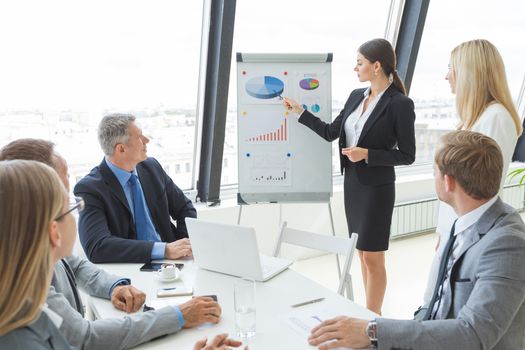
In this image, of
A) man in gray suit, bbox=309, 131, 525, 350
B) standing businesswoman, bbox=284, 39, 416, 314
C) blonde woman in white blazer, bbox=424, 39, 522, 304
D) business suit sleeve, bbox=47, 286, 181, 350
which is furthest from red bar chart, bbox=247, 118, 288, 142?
business suit sleeve, bbox=47, 286, 181, 350

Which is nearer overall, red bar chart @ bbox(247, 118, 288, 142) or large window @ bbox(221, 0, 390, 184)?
red bar chart @ bbox(247, 118, 288, 142)

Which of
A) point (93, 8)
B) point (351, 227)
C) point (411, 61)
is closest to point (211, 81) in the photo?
point (93, 8)

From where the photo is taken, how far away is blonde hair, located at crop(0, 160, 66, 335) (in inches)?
39.8

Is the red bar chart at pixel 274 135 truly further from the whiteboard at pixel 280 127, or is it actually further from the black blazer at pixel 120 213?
the black blazer at pixel 120 213

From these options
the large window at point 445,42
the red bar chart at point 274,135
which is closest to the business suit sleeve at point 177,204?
the red bar chart at point 274,135

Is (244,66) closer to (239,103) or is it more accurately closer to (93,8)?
(239,103)

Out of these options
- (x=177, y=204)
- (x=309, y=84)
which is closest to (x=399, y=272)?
(x=309, y=84)

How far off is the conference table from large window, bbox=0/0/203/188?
1.62m

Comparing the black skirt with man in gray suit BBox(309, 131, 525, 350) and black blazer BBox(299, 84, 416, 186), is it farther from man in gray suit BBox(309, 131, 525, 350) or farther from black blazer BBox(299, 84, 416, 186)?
man in gray suit BBox(309, 131, 525, 350)

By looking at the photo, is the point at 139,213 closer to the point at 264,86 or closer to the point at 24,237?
the point at 264,86

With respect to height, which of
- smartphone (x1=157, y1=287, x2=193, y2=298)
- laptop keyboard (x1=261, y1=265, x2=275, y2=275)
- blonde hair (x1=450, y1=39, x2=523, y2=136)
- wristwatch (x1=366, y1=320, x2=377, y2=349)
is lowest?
smartphone (x1=157, y1=287, x2=193, y2=298)

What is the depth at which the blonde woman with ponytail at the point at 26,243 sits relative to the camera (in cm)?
101

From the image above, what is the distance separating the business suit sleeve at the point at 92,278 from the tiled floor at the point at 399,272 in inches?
84.8

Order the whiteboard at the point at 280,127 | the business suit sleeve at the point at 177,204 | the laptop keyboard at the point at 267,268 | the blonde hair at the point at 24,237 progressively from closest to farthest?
1. the blonde hair at the point at 24,237
2. the laptop keyboard at the point at 267,268
3. the business suit sleeve at the point at 177,204
4. the whiteboard at the point at 280,127
